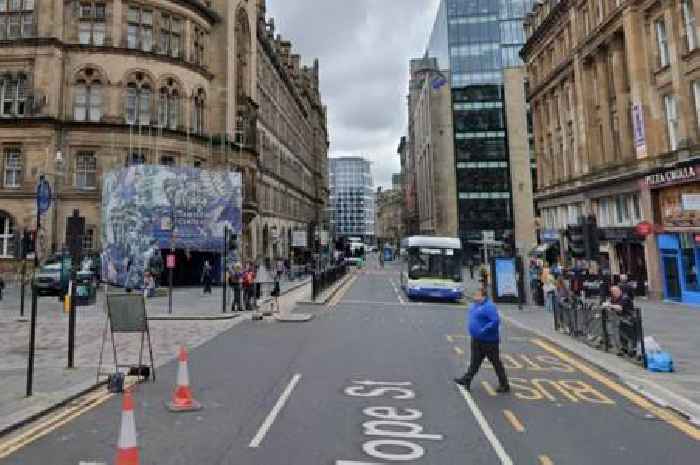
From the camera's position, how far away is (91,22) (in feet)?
102

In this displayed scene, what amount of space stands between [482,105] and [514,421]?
66.6 meters

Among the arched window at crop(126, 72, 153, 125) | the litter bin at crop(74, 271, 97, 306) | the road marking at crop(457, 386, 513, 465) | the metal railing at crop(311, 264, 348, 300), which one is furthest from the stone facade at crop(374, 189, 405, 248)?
the road marking at crop(457, 386, 513, 465)

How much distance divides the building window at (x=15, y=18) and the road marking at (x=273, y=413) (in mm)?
35369

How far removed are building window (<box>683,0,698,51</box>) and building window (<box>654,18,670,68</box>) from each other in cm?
Result: 140

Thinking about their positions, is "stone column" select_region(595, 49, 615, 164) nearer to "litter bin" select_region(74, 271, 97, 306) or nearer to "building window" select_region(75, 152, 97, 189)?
"litter bin" select_region(74, 271, 97, 306)

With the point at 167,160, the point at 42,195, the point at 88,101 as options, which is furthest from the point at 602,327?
the point at 88,101

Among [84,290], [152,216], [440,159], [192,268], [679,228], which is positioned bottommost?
[84,290]

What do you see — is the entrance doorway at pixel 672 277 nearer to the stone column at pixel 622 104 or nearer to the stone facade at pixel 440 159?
the stone column at pixel 622 104

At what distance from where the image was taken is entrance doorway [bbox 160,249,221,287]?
1197 inches

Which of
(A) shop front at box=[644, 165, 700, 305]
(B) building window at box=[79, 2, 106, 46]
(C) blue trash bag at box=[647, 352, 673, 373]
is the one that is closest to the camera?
(C) blue trash bag at box=[647, 352, 673, 373]

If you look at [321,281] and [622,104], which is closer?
[622,104]

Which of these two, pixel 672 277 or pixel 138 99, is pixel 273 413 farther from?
pixel 138 99

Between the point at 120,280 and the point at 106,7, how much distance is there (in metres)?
19.7

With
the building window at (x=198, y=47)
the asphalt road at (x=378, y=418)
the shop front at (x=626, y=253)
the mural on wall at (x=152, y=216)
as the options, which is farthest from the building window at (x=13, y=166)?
the shop front at (x=626, y=253)
